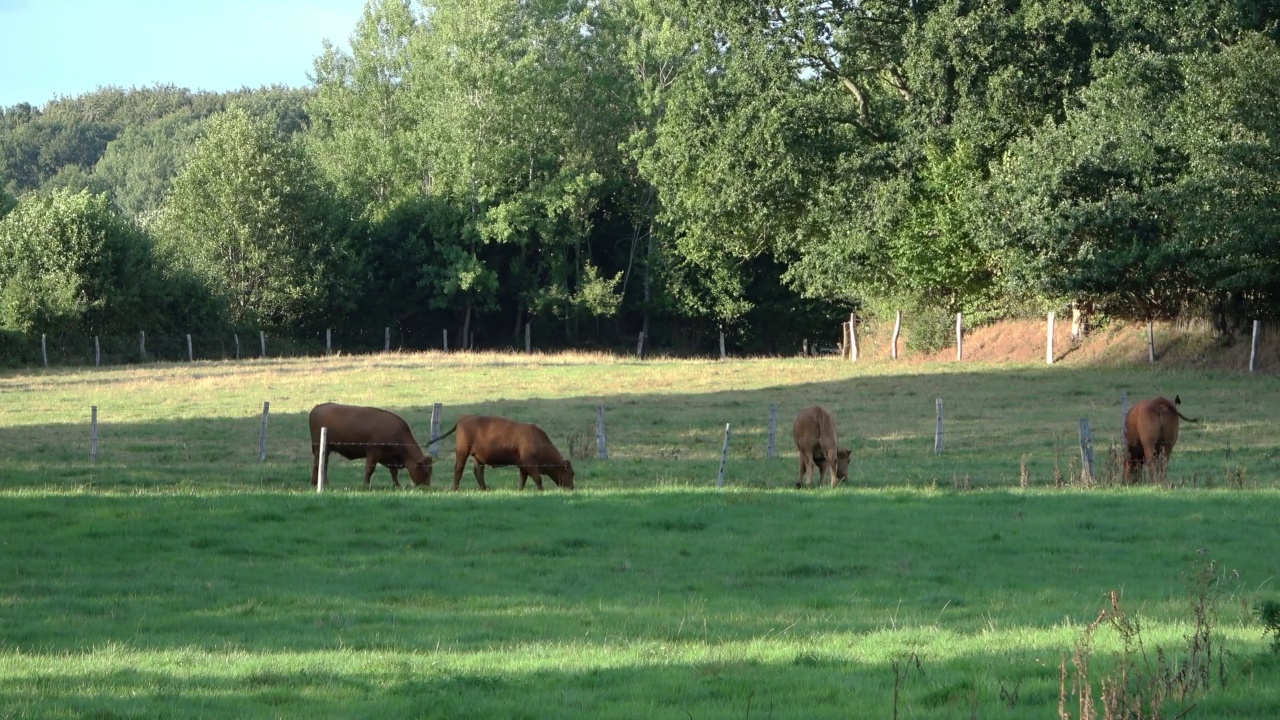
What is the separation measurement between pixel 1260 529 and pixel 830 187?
33872 millimetres

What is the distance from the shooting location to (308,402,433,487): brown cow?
21.4m

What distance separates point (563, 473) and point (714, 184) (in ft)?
100

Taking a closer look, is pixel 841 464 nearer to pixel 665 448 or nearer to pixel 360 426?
pixel 665 448

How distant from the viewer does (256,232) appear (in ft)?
217

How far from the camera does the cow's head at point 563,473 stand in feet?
68.1

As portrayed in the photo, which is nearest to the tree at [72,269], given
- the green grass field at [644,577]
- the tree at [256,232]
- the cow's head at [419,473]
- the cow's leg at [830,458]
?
the tree at [256,232]

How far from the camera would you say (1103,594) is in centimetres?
1273

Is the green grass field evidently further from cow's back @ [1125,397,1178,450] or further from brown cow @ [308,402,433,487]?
brown cow @ [308,402,433,487]

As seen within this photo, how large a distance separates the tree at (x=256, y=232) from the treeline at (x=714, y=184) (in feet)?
0.51

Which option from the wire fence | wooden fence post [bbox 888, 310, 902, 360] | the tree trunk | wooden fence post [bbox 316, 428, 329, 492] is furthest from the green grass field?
the tree trunk

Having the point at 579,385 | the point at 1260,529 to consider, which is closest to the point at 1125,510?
the point at 1260,529

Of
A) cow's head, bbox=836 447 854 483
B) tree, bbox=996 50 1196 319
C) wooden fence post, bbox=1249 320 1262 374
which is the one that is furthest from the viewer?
tree, bbox=996 50 1196 319

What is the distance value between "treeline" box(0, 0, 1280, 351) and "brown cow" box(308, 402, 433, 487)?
79.2 ft

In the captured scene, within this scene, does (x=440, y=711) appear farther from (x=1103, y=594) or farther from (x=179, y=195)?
(x=179, y=195)
